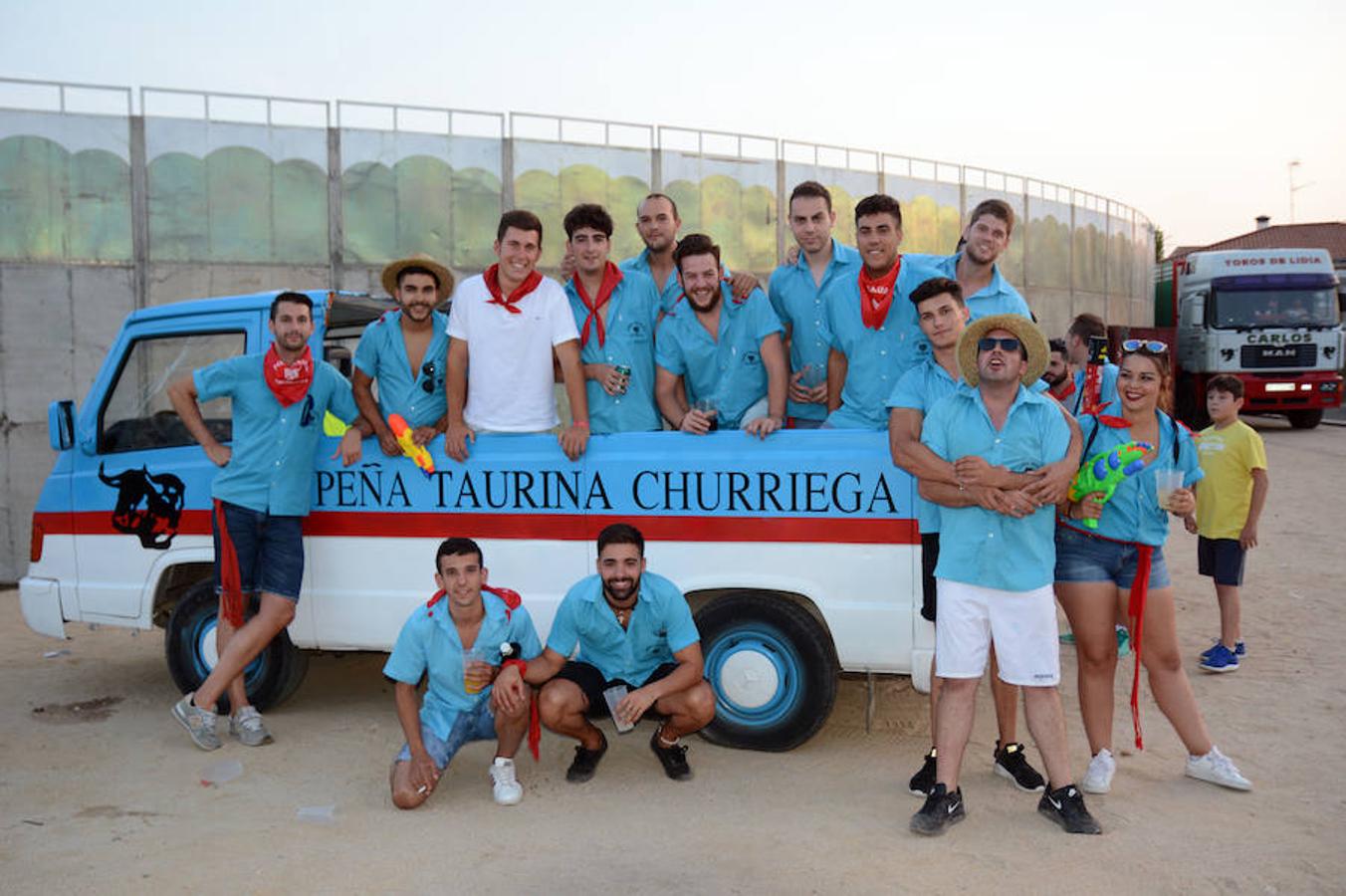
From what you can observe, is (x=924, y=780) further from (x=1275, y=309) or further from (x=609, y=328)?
(x=1275, y=309)

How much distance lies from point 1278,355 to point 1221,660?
17.4m

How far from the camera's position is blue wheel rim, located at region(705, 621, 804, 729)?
4969 millimetres

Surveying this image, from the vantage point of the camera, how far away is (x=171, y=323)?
5.79 metres

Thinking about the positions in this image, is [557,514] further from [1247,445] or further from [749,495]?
[1247,445]

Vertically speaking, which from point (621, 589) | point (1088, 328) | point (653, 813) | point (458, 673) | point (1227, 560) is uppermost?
point (1088, 328)

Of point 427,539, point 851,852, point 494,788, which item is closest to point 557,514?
point 427,539

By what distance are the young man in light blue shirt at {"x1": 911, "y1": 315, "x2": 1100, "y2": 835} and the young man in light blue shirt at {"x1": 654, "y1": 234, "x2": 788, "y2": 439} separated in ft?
3.65

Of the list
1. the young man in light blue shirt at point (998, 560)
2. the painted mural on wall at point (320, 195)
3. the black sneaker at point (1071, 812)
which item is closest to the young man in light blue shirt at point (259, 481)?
the young man in light blue shirt at point (998, 560)

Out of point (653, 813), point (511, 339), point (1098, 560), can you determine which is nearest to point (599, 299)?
point (511, 339)

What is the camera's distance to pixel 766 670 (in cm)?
500

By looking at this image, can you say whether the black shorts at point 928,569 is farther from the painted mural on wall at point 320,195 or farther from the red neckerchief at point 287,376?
the painted mural on wall at point 320,195

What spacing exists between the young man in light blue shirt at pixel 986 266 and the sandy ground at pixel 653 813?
203 centimetres

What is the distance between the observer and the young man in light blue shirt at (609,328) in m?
5.33

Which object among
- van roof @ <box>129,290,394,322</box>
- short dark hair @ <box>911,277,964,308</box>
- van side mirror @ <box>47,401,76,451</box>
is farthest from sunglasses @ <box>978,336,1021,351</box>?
van side mirror @ <box>47,401,76,451</box>
